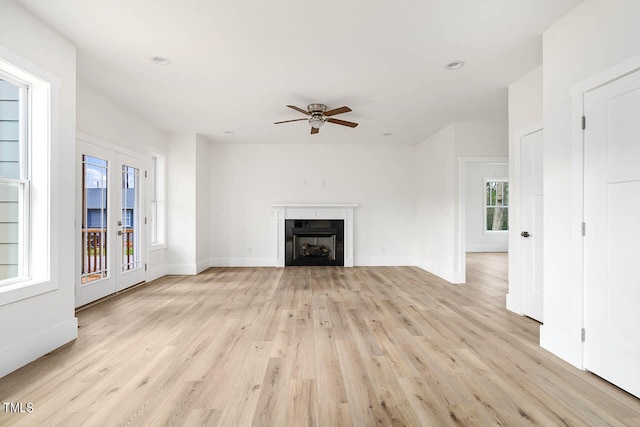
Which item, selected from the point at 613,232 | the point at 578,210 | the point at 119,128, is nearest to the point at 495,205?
the point at 578,210

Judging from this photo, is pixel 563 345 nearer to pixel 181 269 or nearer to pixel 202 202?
pixel 181 269

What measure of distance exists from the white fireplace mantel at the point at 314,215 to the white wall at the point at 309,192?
0.16 metres

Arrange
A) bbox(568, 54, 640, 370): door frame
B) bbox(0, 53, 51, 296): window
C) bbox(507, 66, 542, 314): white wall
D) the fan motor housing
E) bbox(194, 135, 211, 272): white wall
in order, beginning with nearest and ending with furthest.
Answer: bbox(568, 54, 640, 370): door frame → bbox(0, 53, 51, 296): window → bbox(507, 66, 542, 314): white wall → the fan motor housing → bbox(194, 135, 211, 272): white wall

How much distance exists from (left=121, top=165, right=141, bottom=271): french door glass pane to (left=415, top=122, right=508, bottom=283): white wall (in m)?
5.06

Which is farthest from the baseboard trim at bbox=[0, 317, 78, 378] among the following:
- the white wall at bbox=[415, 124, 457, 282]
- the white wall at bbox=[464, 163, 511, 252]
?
the white wall at bbox=[464, 163, 511, 252]

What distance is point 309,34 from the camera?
8.69ft

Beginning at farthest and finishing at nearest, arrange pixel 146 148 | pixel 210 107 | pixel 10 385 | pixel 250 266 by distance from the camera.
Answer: pixel 250 266 < pixel 146 148 < pixel 210 107 < pixel 10 385

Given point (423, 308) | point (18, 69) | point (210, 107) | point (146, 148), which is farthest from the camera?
point (146, 148)

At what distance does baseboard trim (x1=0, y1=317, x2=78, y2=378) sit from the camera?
2201mm

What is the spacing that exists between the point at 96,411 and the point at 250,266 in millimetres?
4952

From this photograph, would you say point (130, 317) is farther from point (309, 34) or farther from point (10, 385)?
point (309, 34)

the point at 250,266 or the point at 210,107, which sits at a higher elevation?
the point at 210,107

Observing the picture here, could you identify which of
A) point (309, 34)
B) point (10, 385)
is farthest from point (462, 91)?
point (10, 385)

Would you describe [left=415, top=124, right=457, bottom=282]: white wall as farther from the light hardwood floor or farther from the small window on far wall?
the small window on far wall
